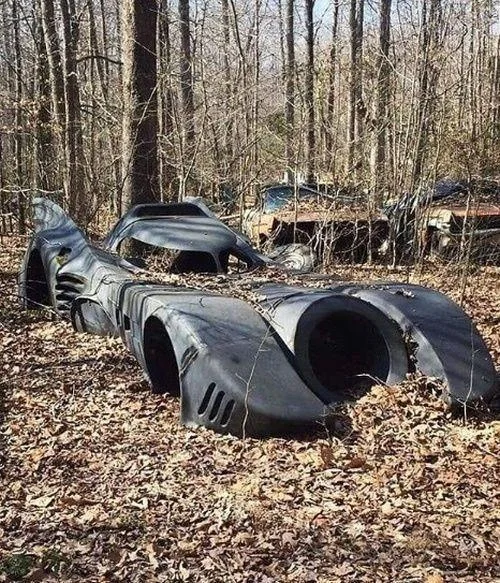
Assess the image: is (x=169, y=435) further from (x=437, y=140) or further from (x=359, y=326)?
(x=437, y=140)

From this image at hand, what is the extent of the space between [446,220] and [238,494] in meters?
8.79

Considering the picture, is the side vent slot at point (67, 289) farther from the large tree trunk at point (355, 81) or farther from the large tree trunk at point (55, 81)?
the large tree trunk at point (55, 81)

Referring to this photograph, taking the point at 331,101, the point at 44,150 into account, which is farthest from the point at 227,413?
the point at 331,101

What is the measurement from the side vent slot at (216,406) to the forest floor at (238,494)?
0.14 metres

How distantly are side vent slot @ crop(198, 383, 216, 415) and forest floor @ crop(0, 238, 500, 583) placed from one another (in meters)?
0.16

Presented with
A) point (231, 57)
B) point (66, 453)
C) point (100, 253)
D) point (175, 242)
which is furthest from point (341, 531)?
point (231, 57)

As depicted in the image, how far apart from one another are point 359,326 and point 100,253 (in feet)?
10.6

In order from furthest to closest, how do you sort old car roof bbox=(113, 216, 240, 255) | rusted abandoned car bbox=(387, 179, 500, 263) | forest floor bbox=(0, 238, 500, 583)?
rusted abandoned car bbox=(387, 179, 500, 263)
old car roof bbox=(113, 216, 240, 255)
forest floor bbox=(0, 238, 500, 583)

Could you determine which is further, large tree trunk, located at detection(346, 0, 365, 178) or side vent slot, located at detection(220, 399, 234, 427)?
large tree trunk, located at detection(346, 0, 365, 178)

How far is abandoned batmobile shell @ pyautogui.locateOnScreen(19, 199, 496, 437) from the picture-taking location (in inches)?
194

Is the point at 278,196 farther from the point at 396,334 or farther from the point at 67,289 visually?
the point at 396,334

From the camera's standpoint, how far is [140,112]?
12227 mm

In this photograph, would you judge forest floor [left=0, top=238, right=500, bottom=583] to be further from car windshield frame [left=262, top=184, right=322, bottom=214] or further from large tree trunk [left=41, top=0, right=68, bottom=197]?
large tree trunk [left=41, top=0, right=68, bottom=197]

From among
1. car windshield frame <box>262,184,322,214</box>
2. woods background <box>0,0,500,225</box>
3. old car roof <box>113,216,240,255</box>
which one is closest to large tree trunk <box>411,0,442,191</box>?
woods background <box>0,0,500,225</box>
